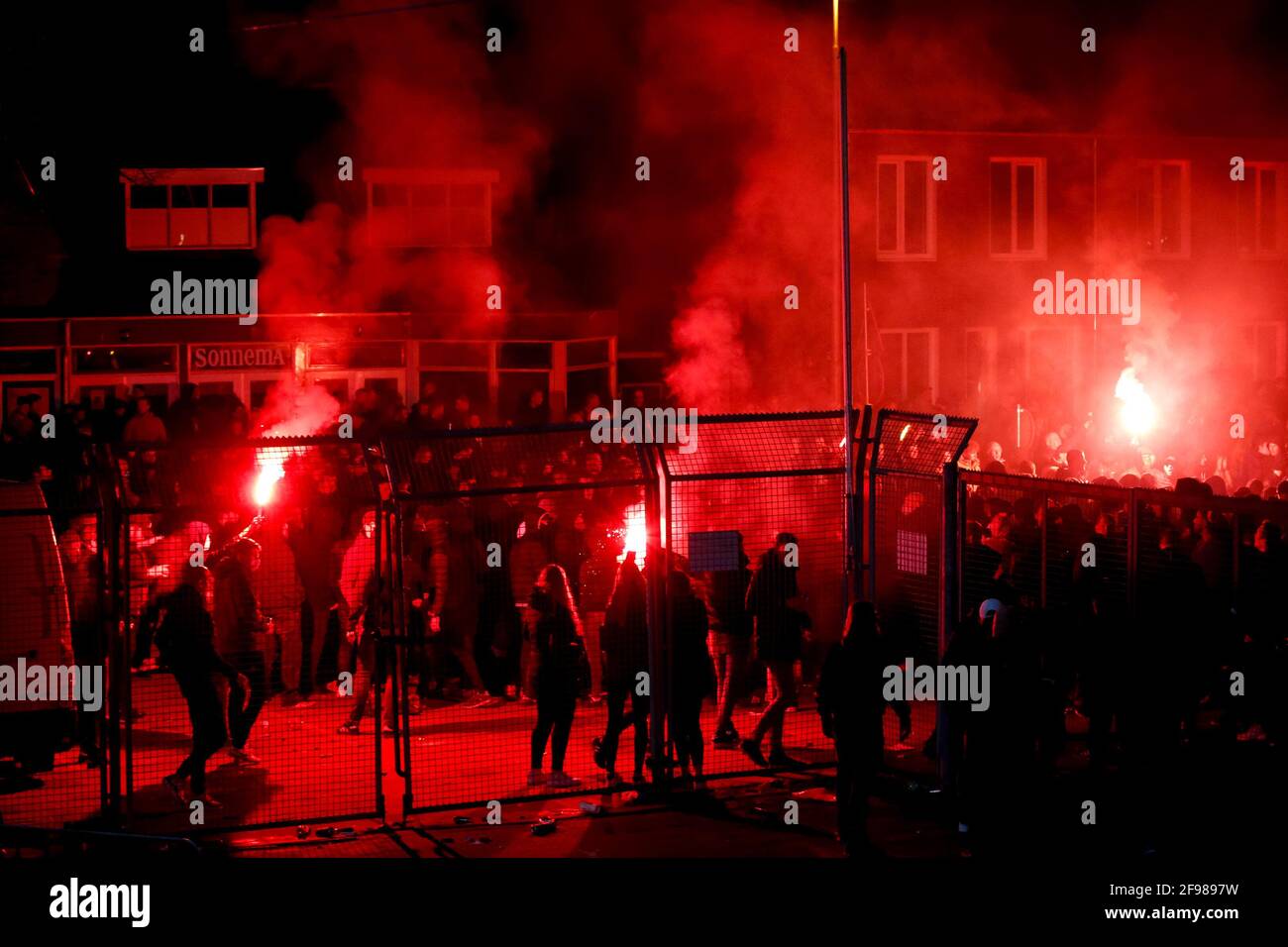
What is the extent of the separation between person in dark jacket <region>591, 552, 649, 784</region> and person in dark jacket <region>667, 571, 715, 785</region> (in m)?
0.23

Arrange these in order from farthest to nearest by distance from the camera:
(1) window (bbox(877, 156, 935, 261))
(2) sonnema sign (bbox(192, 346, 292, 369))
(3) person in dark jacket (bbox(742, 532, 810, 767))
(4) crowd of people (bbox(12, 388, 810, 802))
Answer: (1) window (bbox(877, 156, 935, 261)) → (2) sonnema sign (bbox(192, 346, 292, 369)) → (3) person in dark jacket (bbox(742, 532, 810, 767)) → (4) crowd of people (bbox(12, 388, 810, 802))

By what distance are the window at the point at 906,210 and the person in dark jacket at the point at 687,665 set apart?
18734 mm

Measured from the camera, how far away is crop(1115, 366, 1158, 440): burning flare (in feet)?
85.3

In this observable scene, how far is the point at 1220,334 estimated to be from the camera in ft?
96.0

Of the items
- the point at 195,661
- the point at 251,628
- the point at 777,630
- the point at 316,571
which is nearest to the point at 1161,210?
the point at 777,630

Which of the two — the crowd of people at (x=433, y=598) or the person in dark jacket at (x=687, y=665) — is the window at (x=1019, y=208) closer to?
the crowd of people at (x=433, y=598)

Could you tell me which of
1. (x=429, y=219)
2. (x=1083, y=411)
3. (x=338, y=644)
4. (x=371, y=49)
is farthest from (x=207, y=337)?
(x=1083, y=411)

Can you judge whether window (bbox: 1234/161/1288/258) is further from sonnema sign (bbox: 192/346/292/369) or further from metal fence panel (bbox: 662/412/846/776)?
metal fence panel (bbox: 662/412/846/776)

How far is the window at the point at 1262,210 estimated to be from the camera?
29.9 meters

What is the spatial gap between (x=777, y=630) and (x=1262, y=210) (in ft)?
79.3

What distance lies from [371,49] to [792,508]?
1898 cm

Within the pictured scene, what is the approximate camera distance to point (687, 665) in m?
9.61

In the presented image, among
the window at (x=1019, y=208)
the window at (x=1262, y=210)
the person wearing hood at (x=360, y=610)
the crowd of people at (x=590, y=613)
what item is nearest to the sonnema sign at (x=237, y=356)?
the crowd of people at (x=590, y=613)

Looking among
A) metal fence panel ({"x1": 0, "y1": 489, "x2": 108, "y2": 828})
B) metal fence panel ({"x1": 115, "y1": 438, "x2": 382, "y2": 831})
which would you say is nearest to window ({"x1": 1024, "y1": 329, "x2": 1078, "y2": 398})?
metal fence panel ({"x1": 115, "y1": 438, "x2": 382, "y2": 831})
